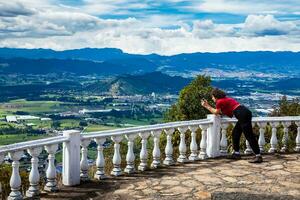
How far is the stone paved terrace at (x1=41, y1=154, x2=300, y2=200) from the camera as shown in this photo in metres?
8.31

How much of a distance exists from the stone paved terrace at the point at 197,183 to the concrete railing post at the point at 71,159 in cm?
19

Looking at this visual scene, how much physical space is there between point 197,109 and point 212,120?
70.7 ft

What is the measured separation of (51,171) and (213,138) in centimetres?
472

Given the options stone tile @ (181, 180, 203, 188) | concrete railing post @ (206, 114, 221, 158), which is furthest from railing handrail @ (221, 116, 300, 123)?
stone tile @ (181, 180, 203, 188)

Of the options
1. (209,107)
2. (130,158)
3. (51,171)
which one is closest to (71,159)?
(51,171)

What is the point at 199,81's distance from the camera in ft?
116

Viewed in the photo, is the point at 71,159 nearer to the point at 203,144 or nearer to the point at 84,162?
the point at 84,162

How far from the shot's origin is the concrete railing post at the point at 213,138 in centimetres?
1182

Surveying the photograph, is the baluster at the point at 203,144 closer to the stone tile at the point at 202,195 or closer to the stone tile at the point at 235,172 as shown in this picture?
the stone tile at the point at 235,172

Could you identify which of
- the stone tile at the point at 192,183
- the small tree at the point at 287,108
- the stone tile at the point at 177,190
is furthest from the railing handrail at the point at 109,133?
the small tree at the point at 287,108

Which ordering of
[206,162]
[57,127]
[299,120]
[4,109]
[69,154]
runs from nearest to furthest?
[69,154]
[206,162]
[299,120]
[57,127]
[4,109]

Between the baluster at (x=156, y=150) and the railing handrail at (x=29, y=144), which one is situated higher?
the railing handrail at (x=29, y=144)

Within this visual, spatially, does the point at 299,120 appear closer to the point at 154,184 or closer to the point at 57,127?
the point at 154,184

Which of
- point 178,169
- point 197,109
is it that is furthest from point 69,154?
point 197,109
